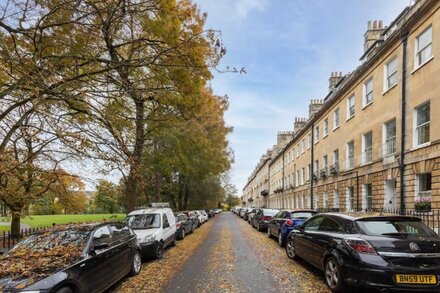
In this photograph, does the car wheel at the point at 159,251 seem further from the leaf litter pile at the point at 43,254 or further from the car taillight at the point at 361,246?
the car taillight at the point at 361,246

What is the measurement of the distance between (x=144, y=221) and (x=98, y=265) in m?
5.98

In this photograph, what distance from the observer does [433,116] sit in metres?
13.8

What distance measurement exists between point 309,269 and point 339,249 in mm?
2628

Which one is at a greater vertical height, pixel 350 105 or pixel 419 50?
pixel 419 50

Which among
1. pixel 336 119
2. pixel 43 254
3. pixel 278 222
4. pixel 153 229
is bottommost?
pixel 278 222

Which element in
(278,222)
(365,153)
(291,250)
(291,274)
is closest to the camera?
(291,274)

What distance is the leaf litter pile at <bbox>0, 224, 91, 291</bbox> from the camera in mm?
5089

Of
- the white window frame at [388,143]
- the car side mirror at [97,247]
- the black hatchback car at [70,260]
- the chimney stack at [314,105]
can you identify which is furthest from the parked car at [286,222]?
the chimney stack at [314,105]

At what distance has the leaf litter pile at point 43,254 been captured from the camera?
5089 mm

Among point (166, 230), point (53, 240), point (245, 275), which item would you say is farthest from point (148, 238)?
point (53, 240)

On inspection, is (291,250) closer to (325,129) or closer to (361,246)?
(361,246)

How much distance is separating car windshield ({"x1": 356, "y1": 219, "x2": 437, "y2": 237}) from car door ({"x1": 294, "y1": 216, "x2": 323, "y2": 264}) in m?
1.91

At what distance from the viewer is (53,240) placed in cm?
679

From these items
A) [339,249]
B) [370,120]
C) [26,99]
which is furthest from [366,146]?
[26,99]
